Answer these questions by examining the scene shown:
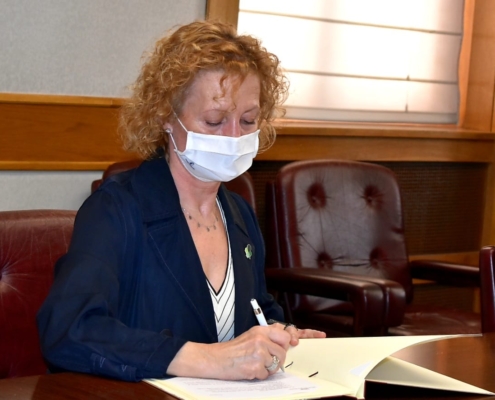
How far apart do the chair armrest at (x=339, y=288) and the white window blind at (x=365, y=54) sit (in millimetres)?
1078

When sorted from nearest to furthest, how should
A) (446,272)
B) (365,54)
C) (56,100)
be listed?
1. (56,100)
2. (446,272)
3. (365,54)

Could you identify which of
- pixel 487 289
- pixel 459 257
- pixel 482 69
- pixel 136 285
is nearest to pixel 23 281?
pixel 136 285

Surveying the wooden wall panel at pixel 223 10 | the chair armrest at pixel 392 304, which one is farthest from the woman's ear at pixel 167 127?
the wooden wall panel at pixel 223 10

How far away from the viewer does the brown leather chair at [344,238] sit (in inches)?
120

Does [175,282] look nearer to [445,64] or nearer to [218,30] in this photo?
[218,30]

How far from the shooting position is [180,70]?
1830mm

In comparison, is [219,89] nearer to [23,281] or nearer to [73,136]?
[23,281]

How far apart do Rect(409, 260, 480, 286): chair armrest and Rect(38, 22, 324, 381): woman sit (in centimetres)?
132

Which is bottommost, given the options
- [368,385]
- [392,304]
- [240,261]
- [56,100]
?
[392,304]

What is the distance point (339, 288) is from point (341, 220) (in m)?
0.64

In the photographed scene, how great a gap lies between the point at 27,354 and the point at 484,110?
2.88 metres

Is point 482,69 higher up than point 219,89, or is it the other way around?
point 482,69

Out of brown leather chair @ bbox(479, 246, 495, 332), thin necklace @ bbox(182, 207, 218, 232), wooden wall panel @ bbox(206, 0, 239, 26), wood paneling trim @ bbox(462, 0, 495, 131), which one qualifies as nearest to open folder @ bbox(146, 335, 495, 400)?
thin necklace @ bbox(182, 207, 218, 232)

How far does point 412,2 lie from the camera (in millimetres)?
3994
